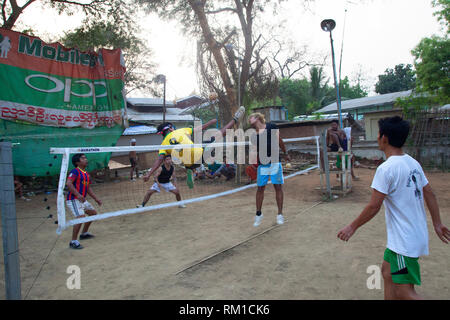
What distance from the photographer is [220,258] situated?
416 centimetres

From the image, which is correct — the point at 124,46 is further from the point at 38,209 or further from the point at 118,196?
the point at 38,209

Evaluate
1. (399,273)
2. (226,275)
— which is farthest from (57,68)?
(399,273)

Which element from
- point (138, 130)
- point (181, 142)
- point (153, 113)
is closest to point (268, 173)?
point (181, 142)

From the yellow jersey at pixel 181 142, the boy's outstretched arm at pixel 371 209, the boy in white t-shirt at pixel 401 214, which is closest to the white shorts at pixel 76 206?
the yellow jersey at pixel 181 142

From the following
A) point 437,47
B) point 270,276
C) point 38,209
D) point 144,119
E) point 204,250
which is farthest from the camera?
point 144,119

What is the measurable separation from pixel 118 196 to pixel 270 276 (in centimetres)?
778

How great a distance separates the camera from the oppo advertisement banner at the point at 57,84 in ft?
27.3

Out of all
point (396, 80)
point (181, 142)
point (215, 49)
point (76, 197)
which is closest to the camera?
point (76, 197)

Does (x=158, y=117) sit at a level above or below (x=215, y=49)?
below

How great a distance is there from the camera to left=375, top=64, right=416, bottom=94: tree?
41438 mm

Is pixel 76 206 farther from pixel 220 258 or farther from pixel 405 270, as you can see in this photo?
pixel 405 270

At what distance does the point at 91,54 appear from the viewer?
1007 centimetres

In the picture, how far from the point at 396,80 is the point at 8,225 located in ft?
157
